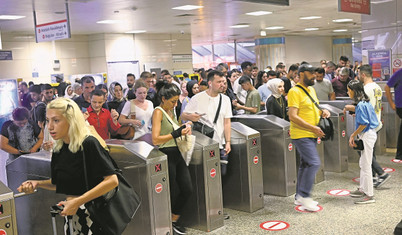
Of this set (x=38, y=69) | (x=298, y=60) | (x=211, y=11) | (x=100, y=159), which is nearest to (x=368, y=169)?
(x=100, y=159)

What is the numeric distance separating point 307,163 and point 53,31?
221 inches

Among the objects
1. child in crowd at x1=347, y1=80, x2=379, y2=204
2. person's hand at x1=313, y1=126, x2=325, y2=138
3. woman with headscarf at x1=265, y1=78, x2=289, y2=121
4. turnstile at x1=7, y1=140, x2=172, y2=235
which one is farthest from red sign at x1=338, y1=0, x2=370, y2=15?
turnstile at x1=7, y1=140, x2=172, y2=235

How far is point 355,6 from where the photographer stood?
828 centimetres

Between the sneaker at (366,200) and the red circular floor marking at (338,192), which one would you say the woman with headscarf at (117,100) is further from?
the sneaker at (366,200)

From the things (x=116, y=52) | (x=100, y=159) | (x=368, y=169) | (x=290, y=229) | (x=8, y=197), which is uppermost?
(x=116, y=52)

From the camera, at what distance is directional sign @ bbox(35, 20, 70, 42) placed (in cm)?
831

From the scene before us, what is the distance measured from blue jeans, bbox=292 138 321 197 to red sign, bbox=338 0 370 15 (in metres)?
3.46

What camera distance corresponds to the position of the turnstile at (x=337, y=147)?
7.26 meters

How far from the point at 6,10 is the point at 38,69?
18.3 ft

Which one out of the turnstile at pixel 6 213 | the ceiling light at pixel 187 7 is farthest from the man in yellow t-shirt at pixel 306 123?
the ceiling light at pixel 187 7

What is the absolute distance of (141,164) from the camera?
13.5 feet

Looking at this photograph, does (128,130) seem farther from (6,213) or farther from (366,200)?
(366,200)

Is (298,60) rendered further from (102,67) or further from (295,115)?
(295,115)

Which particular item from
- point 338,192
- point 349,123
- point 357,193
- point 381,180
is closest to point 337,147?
Result: point 349,123
